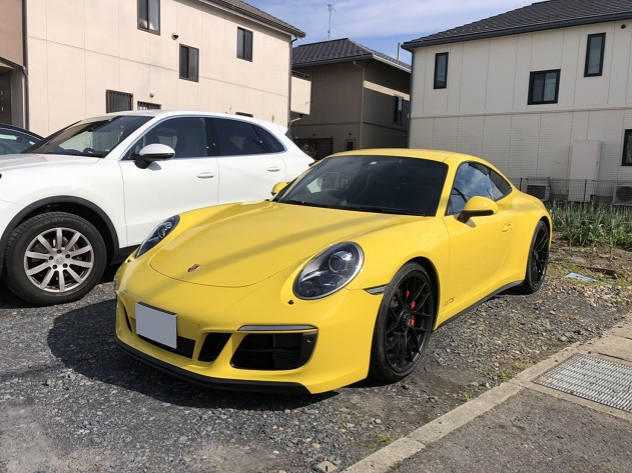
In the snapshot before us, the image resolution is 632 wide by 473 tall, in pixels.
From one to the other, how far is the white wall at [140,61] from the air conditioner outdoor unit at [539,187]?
9.51 meters

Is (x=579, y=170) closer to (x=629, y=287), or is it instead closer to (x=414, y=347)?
(x=629, y=287)

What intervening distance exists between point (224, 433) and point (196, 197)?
2918mm

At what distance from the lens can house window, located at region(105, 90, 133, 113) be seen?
15238 millimetres

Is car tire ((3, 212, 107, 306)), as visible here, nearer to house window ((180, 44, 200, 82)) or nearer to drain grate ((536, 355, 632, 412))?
drain grate ((536, 355, 632, 412))

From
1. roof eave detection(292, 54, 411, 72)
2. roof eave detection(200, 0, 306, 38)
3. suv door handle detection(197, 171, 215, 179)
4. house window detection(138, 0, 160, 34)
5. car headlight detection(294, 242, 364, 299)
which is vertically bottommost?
car headlight detection(294, 242, 364, 299)

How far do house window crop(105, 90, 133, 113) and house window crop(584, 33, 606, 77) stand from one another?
1509cm

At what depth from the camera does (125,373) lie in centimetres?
301

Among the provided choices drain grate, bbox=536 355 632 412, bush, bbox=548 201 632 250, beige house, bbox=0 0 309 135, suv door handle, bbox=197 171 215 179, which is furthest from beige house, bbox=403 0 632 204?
suv door handle, bbox=197 171 215 179

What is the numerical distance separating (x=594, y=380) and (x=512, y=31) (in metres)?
18.9

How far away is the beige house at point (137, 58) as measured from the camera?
13383 mm

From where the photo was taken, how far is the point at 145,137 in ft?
15.5

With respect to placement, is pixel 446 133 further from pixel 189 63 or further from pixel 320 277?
pixel 320 277

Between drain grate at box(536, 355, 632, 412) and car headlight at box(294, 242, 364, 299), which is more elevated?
car headlight at box(294, 242, 364, 299)

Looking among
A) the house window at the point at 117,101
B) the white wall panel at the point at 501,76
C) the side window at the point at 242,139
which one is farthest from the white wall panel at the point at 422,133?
the side window at the point at 242,139
